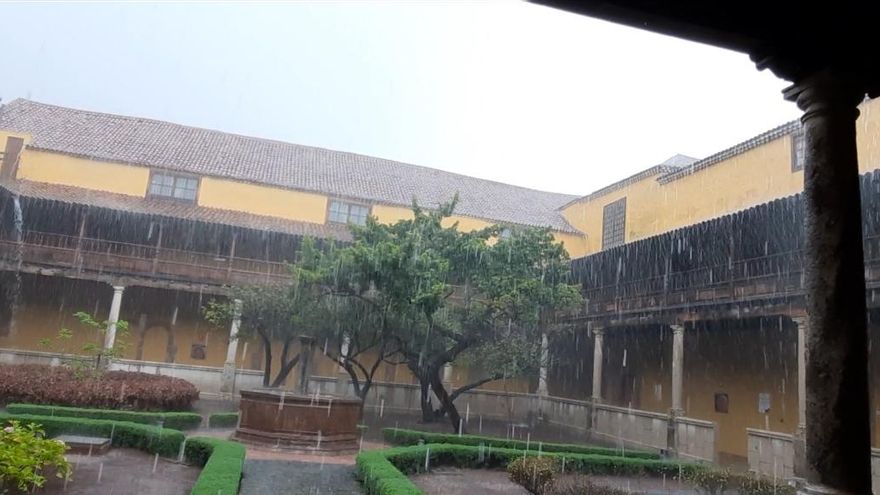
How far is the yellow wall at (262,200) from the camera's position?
25.5 metres

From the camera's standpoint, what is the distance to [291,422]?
12070mm

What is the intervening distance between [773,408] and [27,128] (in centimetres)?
2657

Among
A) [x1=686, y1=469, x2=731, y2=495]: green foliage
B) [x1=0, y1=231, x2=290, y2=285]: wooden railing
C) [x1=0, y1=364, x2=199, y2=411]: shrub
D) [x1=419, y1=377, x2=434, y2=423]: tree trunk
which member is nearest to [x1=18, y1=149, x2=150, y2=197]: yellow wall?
[x1=0, y1=231, x2=290, y2=285]: wooden railing

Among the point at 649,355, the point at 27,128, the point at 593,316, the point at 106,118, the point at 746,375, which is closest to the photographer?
the point at 746,375

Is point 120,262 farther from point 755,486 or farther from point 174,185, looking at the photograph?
point 755,486

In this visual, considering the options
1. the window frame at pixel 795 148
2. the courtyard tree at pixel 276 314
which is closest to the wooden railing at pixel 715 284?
the window frame at pixel 795 148

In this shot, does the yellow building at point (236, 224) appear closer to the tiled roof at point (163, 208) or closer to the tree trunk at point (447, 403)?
the tiled roof at point (163, 208)

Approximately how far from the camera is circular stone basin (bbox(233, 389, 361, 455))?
39.1 ft

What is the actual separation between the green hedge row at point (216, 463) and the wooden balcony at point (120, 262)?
1127 centimetres

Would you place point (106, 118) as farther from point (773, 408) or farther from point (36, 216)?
point (773, 408)

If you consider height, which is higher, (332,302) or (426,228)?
(426,228)

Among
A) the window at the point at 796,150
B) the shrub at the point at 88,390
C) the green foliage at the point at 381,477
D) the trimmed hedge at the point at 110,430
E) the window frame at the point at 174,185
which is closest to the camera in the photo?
the green foliage at the point at 381,477

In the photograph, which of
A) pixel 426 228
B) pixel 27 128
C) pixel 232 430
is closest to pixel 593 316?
pixel 426 228

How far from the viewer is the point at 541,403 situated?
2308 centimetres
